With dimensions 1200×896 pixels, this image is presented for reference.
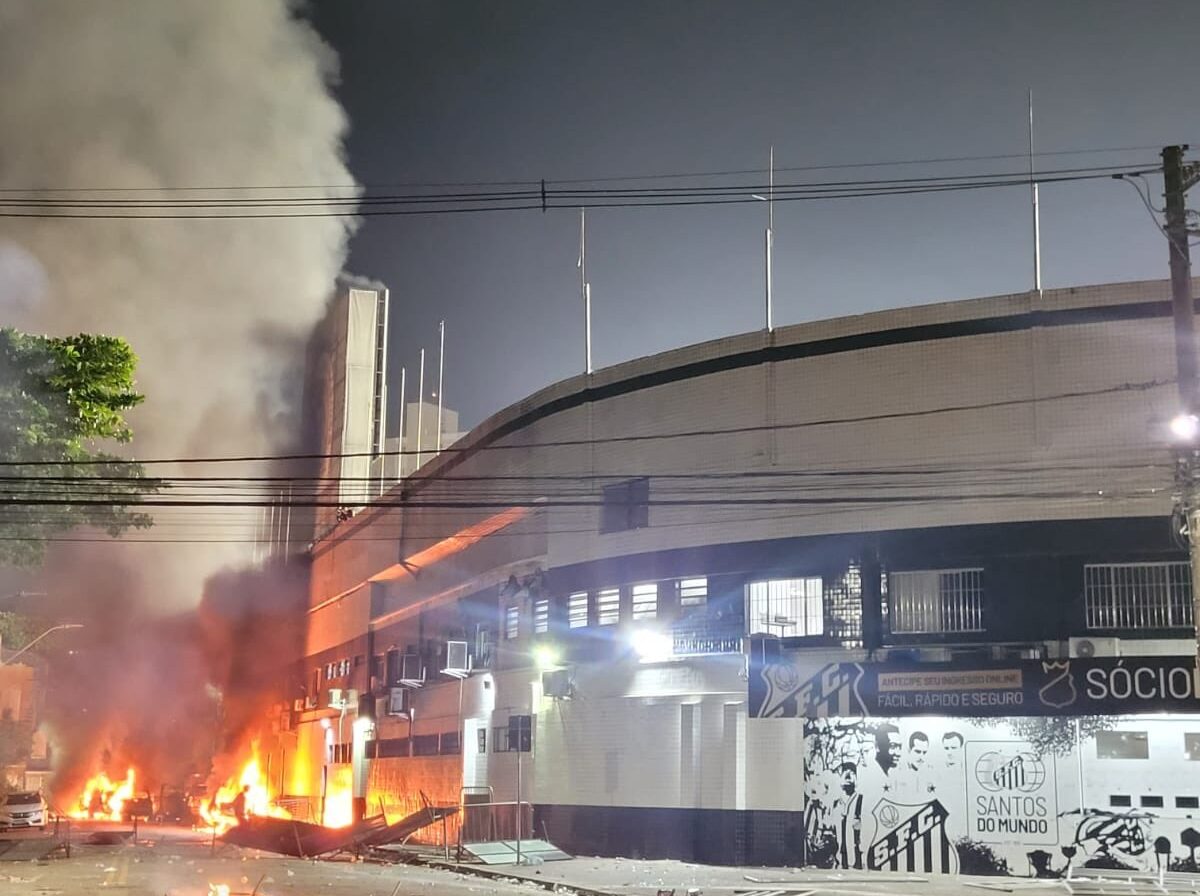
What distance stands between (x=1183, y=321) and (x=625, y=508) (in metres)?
16.1

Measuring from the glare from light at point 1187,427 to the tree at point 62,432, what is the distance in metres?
21.3

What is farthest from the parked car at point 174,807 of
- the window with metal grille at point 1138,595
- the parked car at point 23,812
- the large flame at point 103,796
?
the window with metal grille at point 1138,595

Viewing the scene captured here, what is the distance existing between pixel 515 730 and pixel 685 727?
5314mm

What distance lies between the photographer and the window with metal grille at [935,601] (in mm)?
24703

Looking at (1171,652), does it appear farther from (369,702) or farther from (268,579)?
(268,579)

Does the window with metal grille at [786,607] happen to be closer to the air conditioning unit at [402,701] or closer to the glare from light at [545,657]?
the glare from light at [545,657]

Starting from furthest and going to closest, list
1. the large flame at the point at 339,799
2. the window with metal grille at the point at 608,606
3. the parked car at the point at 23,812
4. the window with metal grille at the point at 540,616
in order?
the large flame at the point at 339,799, the parked car at the point at 23,812, the window with metal grille at the point at 540,616, the window with metal grille at the point at 608,606

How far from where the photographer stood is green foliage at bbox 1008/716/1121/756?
77.5 ft

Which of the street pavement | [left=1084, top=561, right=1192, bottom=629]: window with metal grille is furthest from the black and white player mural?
[left=1084, top=561, right=1192, bottom=629]: window with metal grille

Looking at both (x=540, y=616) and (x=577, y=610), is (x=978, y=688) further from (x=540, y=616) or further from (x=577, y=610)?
(x=540, y=616)

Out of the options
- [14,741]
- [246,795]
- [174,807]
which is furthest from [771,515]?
[14,741]

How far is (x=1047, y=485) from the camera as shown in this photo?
24250 mm

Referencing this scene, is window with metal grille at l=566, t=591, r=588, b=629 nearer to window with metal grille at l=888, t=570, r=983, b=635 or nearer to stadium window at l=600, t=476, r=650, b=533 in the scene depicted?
stadium window at l=600, t=476, r=650, b=533

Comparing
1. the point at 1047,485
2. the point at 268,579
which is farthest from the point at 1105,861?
the point at 268,579
